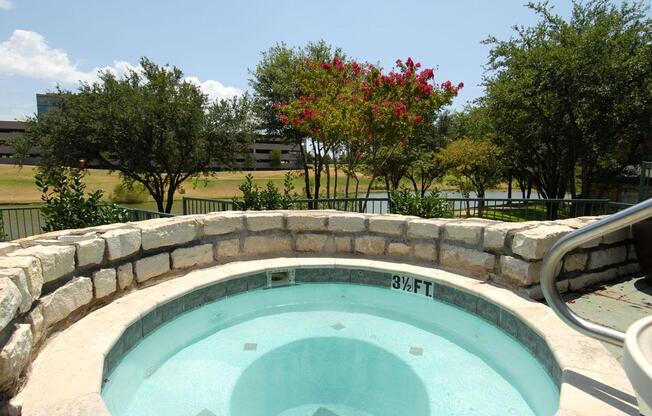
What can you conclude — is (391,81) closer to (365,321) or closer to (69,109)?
(365,321)

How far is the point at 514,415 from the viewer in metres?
2.55

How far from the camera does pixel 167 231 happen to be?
168 inches

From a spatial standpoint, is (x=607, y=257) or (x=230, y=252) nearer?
(x=607, y=257)

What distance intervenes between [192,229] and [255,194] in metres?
2.10

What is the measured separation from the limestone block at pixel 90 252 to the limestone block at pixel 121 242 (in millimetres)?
80

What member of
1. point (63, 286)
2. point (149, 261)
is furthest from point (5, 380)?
point (149, 261)

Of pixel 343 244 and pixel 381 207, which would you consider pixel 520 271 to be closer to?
pixel 343 244

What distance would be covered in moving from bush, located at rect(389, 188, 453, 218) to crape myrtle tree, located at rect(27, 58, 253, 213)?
35.6ft

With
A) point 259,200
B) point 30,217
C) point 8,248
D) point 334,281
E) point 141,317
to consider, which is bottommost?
point 334,281

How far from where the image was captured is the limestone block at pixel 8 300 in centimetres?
209

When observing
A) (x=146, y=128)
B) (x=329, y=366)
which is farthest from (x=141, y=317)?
(x=146, y=128)

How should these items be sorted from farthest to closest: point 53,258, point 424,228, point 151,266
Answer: point 424,228 → point 151,266 → point 53,258

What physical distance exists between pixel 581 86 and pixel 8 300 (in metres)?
14.0

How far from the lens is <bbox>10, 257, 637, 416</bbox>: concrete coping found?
6.71 feet
